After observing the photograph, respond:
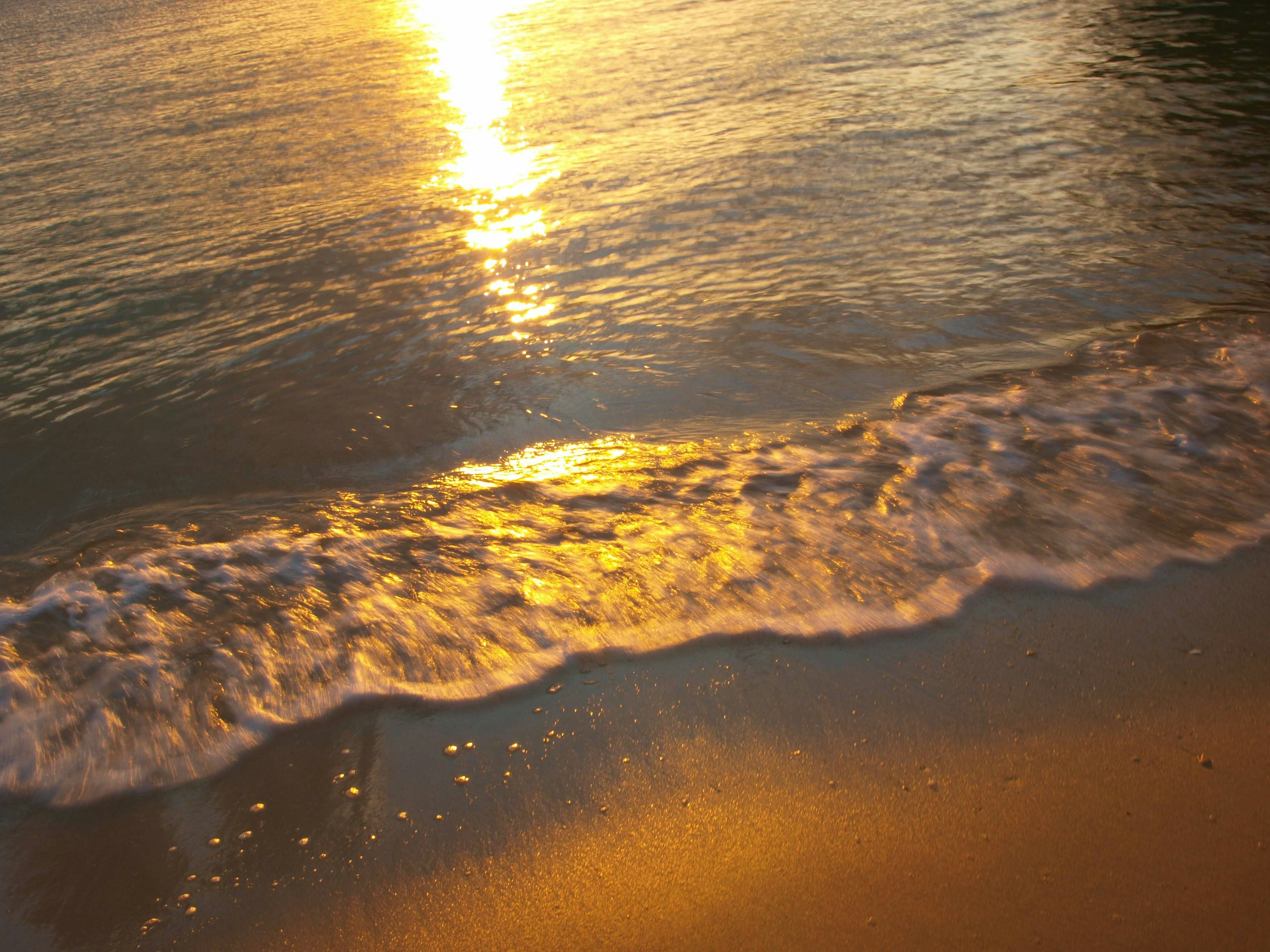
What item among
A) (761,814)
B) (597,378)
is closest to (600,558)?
(761,814)

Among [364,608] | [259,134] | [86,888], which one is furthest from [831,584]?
[259,134]

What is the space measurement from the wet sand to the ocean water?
A: 152 mm

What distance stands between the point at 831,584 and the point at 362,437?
6.74 feet

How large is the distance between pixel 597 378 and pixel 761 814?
7.34ft

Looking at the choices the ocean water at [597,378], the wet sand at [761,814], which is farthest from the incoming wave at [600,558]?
the wet sand at [761,814]

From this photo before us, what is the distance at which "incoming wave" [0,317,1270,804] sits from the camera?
2.30 m

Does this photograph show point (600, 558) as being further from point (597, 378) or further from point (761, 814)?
point (597, 378)

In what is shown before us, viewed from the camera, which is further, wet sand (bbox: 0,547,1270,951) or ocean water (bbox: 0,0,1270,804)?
ocean water (bbox: 0,0,1270,804)

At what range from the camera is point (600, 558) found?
2.67 metres

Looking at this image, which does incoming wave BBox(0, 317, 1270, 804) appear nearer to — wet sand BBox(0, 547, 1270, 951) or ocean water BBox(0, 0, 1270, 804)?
ocean water BBox(0, 0, 1270, 804)

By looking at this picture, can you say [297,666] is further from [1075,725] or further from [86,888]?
[1075,725]

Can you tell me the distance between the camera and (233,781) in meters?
2.06

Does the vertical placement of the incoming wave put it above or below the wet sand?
above

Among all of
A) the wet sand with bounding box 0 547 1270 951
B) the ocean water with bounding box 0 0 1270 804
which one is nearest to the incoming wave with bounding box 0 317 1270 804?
the ocean water with bounding box 0 0 1270 804
